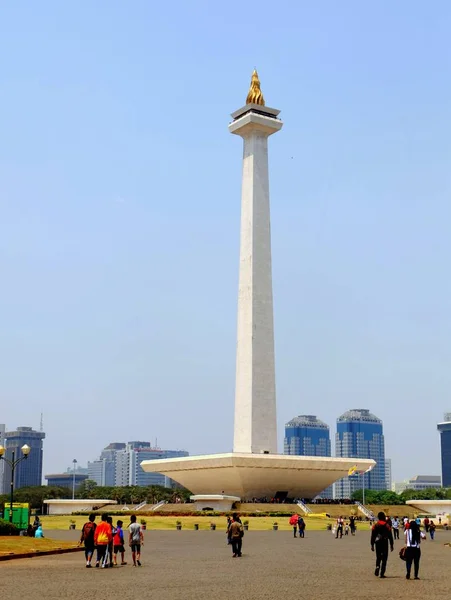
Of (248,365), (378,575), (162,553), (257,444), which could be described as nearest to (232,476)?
(257,444)

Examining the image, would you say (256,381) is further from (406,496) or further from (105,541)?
(406,496)

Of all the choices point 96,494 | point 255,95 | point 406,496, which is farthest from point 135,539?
point 406,496

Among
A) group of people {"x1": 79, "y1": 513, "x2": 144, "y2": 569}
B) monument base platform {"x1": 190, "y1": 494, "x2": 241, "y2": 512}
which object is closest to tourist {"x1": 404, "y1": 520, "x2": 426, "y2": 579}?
group of people {"x1": 79, "y1": 513, "x2": 144, "y2": 569}

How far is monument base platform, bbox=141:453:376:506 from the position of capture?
6031 centimetres

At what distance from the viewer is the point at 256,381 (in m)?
63.4

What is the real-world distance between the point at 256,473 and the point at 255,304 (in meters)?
12.3

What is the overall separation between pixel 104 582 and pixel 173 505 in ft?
142

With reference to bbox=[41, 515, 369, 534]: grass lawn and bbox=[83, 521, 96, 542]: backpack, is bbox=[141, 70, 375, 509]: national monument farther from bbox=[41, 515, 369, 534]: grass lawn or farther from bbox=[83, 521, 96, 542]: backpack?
bbox=[83, 521, 96, 542]: backpack

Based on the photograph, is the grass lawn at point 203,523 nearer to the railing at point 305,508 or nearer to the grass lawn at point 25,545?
the railing at point 305,508

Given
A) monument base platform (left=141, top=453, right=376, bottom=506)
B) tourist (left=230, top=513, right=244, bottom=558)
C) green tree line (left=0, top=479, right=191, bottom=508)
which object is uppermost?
monument base platform (left=141, top=453, right=376, bottom=506)

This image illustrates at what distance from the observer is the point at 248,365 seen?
63719mm

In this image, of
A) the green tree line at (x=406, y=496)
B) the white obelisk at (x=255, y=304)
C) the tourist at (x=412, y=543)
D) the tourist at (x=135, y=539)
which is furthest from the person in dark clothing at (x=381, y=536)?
the green tree line at (x=406, y=496)

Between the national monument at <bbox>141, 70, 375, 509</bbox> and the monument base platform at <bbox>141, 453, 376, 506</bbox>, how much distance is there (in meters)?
0.07

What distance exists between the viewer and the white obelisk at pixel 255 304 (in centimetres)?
6328
